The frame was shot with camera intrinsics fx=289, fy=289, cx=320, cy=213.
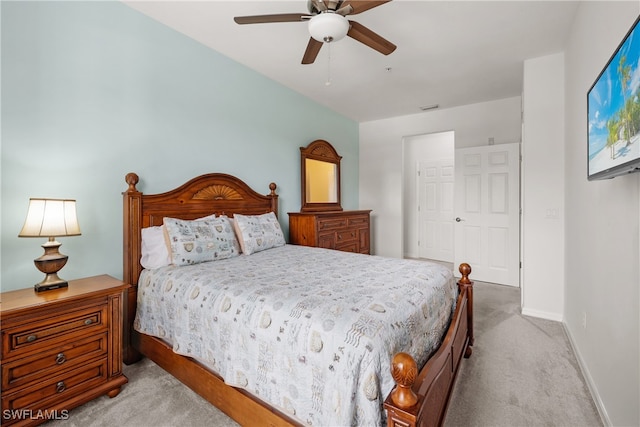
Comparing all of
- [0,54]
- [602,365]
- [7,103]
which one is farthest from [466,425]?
[0,54]

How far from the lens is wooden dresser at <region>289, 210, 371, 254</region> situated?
369 centimetres

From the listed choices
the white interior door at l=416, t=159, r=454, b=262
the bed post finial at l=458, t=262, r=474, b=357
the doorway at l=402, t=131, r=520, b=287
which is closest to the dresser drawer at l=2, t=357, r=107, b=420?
the bed post finial at l=458, t=262, r=474, b=357

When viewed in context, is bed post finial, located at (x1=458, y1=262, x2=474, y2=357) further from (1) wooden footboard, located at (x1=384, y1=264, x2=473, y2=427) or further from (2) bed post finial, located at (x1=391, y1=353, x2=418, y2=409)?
(2) bed post finial, located at (x1=391, y1=353, x2=418, y2=409)

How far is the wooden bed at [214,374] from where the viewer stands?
3.15 feet

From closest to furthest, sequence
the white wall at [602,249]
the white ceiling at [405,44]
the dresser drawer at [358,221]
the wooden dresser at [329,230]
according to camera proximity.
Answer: the white wall at [602,249]
the white ceiling at [405,44]
the wooden dresser at [329,230]
the dresser drawer at [358,221]

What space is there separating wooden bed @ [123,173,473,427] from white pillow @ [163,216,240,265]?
0.26m

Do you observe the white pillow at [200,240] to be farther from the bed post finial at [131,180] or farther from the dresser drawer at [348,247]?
the dresser drawer at [348,247]

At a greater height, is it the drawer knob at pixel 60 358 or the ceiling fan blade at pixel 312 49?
the ceiling fan blade at pixel 312 49

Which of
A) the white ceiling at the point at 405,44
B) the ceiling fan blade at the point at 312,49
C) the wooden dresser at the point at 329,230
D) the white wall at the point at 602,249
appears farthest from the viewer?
the wooden dresser at the point at 329,230

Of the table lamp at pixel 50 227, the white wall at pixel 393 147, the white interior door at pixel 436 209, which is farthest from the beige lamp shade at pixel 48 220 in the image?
the white interior door at pixel 436 209

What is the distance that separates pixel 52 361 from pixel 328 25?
2496 millimetres

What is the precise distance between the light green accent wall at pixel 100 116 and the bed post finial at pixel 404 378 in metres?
2.30

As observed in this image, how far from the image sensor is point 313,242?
3.65m

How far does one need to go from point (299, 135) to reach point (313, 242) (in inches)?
62.5
